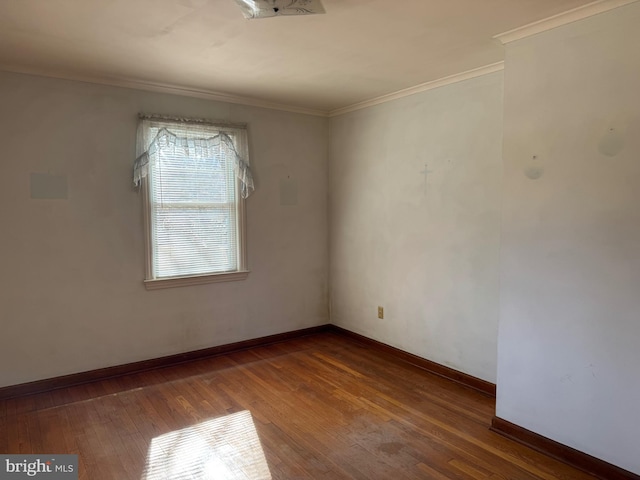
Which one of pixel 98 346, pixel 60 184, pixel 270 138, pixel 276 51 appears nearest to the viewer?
pixel 276 51

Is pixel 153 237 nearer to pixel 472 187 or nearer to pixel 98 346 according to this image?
pixel 98 346

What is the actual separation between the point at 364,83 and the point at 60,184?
2.58m

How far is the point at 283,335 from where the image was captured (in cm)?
442

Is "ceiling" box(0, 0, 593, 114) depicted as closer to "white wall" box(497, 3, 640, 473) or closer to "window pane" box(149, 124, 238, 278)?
"white wall" box(497, 3, 640, 473)

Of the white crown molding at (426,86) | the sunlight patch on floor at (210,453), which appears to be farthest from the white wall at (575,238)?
the sunlight patch on floor at (210,453)

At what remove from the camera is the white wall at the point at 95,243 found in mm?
3055

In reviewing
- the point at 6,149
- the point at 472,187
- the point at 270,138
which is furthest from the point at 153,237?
the point at 472,187

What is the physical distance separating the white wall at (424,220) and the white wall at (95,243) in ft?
2.67

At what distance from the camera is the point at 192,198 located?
378 centimetres

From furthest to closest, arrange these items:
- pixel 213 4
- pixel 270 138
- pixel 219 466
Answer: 1. pixel 270 138
2. pixel 219 466
3. pixel 213 4

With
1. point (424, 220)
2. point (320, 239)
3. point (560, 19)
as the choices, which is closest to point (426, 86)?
point (424, 220)

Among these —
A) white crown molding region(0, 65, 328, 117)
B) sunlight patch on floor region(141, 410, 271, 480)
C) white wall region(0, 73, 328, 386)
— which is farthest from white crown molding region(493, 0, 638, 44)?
sunlight patch on floor region(141, 410, 271, 480)

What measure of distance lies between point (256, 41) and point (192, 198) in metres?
1.69

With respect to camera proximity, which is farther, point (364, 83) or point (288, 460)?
point (364, 83)
